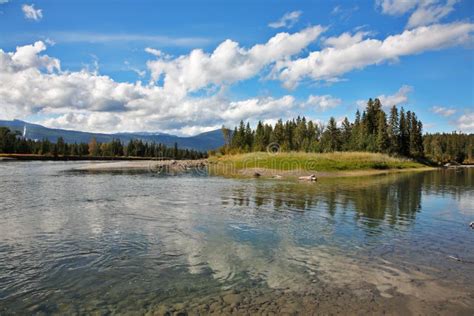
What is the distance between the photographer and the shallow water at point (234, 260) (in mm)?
8836

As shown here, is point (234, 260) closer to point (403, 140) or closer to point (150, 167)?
point (150, 167)

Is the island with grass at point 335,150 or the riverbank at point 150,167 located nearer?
the island with grass at point 335,150

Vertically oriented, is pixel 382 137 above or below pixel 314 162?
above

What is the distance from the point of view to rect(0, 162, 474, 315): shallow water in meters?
8.84

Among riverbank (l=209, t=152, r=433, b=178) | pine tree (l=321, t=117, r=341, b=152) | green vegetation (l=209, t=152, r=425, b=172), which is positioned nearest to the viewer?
riverbank (l=209, t=152, r=433, b=178)

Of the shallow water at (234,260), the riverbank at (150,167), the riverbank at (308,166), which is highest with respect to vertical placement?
the riverbank at (308,166)

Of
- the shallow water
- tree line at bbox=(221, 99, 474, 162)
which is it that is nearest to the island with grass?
tree line at bbox=(221, 99, 474, 162)

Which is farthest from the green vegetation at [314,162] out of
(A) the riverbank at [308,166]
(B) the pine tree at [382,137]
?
(B) the pine tree at [382,137]

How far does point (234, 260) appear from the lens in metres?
12.1

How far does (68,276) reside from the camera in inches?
412

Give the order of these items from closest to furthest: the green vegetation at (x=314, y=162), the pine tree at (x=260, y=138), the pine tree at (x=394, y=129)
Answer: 1. the green vegetation at (x=314, y=162)
2. the pine tree at (x=394, y=129)
3. the pine tree at (x=260, y=138)

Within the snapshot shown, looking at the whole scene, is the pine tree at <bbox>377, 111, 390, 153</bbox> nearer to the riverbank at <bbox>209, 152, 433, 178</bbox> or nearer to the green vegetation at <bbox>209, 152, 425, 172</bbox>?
the green vegetation at <bbox>209, 152, 425, 172</bbox>

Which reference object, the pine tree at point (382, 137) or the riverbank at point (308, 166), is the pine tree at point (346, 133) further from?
the riverbank at point (308, 166)

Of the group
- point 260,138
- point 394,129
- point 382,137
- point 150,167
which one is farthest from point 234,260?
point 260,138
